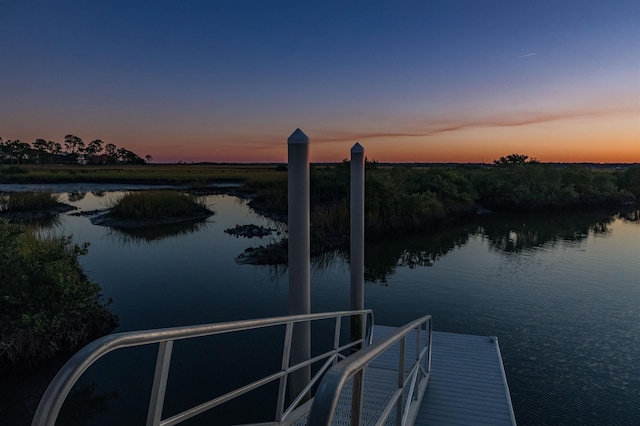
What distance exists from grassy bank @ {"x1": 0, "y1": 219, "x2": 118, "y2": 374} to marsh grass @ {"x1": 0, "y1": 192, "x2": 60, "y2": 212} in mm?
19796

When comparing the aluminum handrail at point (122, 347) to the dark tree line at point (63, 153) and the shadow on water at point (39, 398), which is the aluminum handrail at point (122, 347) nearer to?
the shadow on water at point (39, 398)

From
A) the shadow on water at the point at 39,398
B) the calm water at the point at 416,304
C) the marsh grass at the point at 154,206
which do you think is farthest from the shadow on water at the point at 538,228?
the marsh grass at the point at 154,206

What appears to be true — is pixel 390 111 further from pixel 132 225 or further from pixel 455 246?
pixel 132 225

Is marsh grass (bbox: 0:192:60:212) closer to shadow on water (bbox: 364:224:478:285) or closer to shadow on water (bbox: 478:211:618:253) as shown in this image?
shadow on water (bbox: 364:224:478:285)

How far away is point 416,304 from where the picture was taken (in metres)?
11.1

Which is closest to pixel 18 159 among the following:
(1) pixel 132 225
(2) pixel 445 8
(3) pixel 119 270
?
(1) pixel 132 225

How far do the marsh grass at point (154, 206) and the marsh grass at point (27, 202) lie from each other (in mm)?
5264

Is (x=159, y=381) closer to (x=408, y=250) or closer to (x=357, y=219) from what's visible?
(x=357, y=219)

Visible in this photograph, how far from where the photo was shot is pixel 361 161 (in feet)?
23.7

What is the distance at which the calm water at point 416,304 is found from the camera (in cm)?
670

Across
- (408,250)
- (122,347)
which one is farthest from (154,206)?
(122,347)

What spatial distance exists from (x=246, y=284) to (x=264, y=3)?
32.1 feet

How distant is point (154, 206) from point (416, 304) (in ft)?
59.4

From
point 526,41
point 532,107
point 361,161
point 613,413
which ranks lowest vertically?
point 613,413
